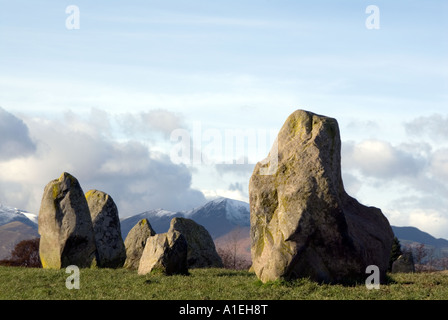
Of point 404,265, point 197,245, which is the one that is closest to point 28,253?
point 197,245

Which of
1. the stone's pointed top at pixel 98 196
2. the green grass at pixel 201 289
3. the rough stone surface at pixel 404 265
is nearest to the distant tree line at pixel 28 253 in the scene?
the stone's pointed top at pixel 98 196

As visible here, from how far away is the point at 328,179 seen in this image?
19.4 metres

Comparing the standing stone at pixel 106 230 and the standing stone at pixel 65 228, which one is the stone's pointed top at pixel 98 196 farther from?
the standing stone at pixel 65 228

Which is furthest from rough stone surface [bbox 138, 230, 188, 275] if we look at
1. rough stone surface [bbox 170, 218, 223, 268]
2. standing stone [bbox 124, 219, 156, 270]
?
rough stone surface [bbox 170, 218, 223, 268]

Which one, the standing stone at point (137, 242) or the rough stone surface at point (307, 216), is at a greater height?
the rough stone surface at point (307, 216)

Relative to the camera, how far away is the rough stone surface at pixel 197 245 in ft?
114

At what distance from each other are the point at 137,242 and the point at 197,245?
12.3 ft

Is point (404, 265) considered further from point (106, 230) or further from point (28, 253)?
point (28, 253)

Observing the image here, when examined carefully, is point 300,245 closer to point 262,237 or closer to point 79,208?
point 262,237

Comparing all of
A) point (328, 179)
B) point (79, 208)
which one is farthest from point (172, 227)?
point (328, 179)

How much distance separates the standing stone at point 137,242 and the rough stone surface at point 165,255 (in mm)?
7141

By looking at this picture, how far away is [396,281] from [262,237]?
5214 millimetres
